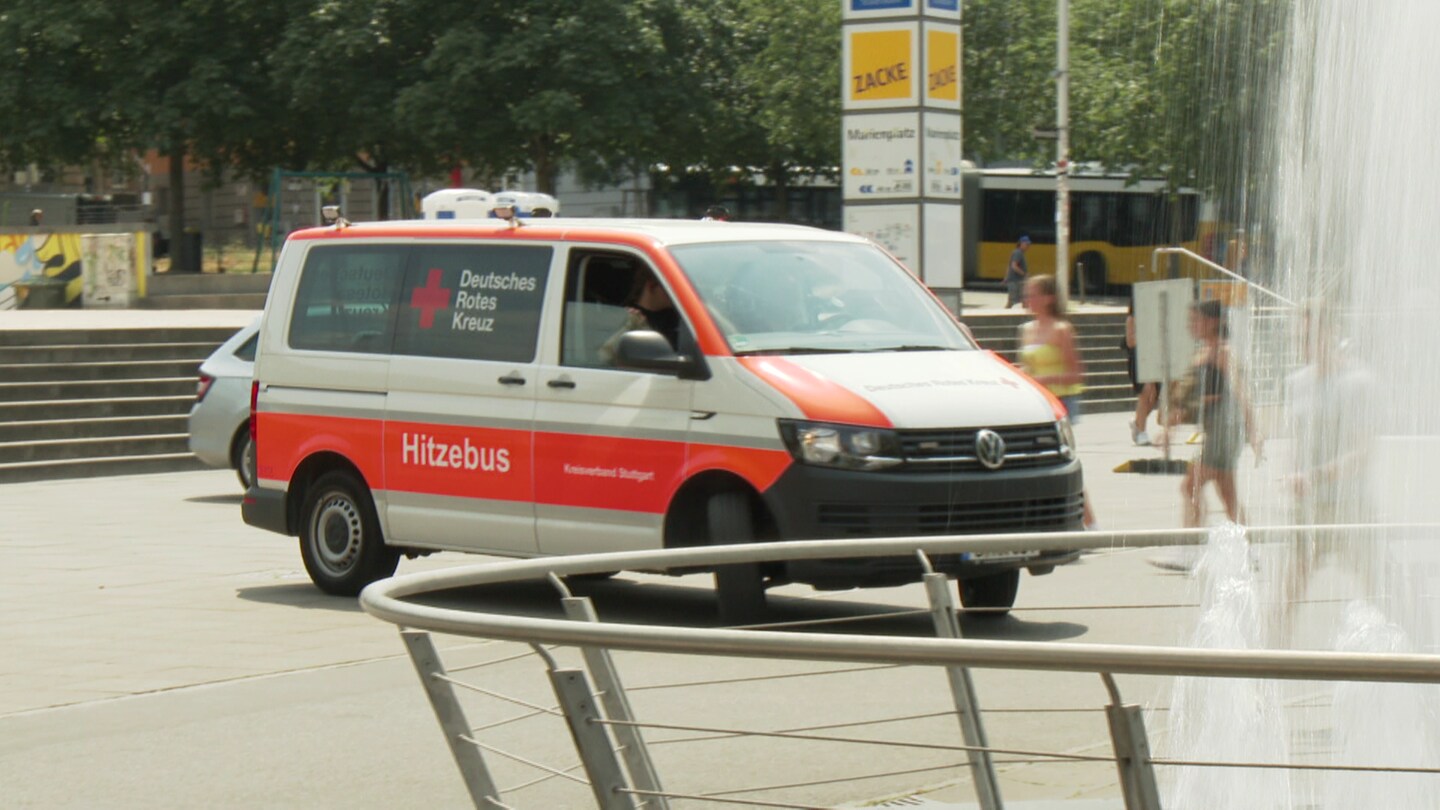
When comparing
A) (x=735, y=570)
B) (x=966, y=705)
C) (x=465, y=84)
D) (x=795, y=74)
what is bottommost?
(x=735, y=570)

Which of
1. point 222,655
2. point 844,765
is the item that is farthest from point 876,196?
point 844,765

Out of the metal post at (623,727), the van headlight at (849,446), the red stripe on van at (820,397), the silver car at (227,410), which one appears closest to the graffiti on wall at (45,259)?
the silver car at (227,410)

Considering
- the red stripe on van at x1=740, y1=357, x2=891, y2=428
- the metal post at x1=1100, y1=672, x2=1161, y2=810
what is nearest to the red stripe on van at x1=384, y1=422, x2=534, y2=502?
the red stripe on van at x1=740, y1=357, x2=891, y2=428

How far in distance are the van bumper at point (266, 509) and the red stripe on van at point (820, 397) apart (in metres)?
3.28

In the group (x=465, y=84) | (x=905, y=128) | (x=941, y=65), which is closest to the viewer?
(x=905, y=128)

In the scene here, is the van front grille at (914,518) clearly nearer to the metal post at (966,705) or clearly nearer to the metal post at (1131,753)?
the metal post at (966,705)

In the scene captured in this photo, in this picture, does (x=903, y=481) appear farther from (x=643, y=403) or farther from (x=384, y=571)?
(x=384, y=571)

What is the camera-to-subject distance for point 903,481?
29.7 ft

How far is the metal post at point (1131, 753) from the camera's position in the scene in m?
2.35

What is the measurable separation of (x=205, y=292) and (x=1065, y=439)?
3045 centimetres

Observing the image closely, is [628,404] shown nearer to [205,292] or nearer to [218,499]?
[218,499]

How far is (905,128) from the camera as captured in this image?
18.3 m

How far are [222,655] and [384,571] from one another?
1953 mm

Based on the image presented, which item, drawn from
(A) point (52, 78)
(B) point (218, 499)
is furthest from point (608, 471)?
(A) point (52, 78)
